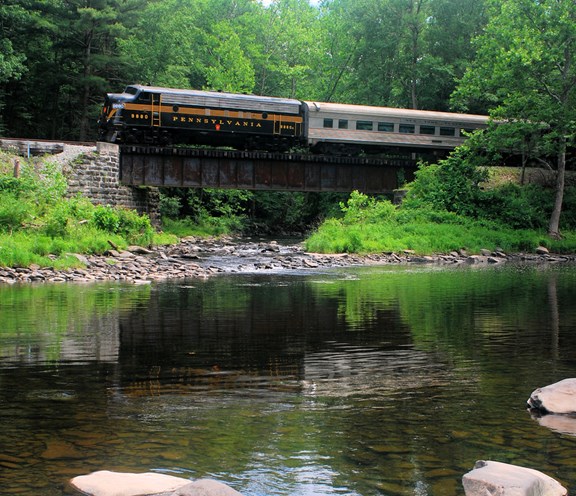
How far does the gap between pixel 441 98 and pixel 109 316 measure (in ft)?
148

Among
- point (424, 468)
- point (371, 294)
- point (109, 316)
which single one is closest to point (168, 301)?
point (109, 316)

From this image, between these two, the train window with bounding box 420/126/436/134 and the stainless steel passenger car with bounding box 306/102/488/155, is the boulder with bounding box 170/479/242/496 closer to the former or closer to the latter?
the stainless steel passenger car with bounding box 306/102/488/155

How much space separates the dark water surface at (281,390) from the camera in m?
5.50

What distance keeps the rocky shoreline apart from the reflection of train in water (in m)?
5.76

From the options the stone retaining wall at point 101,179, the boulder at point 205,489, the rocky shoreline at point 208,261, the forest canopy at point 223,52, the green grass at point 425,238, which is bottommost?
the boulder at point 205,489

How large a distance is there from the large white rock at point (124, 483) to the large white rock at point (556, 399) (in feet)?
12.0

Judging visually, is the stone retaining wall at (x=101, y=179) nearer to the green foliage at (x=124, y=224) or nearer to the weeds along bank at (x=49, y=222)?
the weeds along bank at (x=49, y=222)

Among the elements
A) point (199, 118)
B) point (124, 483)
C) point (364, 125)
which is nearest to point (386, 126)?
point (364, 125)

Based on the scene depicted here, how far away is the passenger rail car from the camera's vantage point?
34.2m

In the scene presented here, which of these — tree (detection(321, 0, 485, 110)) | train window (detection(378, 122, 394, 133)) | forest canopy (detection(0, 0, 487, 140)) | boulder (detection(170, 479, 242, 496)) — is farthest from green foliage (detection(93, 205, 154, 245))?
tree (detection(321, 0, 485, 110))

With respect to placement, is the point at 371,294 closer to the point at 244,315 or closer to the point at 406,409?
the point at 244,315

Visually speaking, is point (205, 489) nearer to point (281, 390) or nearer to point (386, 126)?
point (281, 390)

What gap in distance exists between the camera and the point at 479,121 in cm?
4075

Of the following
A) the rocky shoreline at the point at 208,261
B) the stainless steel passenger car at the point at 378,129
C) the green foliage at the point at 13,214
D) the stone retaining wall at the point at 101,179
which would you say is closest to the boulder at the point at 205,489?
the rocky shoreline at the point at 208,261
